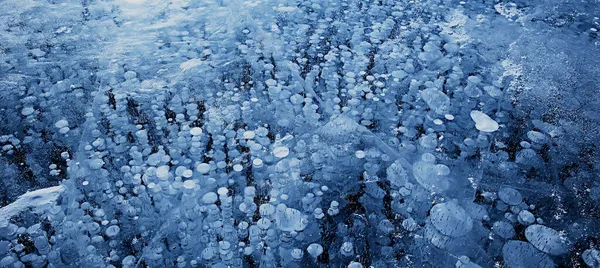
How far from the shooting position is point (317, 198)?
1963mm

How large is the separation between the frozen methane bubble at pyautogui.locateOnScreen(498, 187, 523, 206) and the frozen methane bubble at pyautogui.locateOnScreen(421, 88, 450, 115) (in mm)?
605

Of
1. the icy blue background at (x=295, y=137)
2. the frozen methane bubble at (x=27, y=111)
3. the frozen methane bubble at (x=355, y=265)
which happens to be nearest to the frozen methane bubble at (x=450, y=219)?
the icy blue background at (x=295, y=137)

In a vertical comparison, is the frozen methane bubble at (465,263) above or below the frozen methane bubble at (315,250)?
below

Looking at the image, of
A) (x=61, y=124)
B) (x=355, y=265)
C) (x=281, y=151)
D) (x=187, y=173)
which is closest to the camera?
(x=355, y=265)

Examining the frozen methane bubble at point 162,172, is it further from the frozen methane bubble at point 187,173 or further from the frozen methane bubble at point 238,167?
the frozen methane bubble at point 238,167

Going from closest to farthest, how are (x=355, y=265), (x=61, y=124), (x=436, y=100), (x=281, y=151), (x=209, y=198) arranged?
(x=355, y=265) → (x=209, y=198) → (x=281, y=151) → (x=61, y=124) → (x=436, y=100)

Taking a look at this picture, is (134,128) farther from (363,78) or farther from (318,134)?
(363,78)

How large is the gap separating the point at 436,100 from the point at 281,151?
3.39ft

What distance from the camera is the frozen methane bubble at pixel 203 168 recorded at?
2.05 metres

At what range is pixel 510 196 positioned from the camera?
1986mm

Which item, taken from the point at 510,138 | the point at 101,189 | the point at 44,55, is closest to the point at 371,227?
the point at 510,138

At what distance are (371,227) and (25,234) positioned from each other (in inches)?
58.9

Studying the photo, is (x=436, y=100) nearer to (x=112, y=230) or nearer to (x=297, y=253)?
(x=297, y=253)

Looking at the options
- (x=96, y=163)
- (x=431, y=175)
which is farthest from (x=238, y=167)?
(x=431, y=175)
